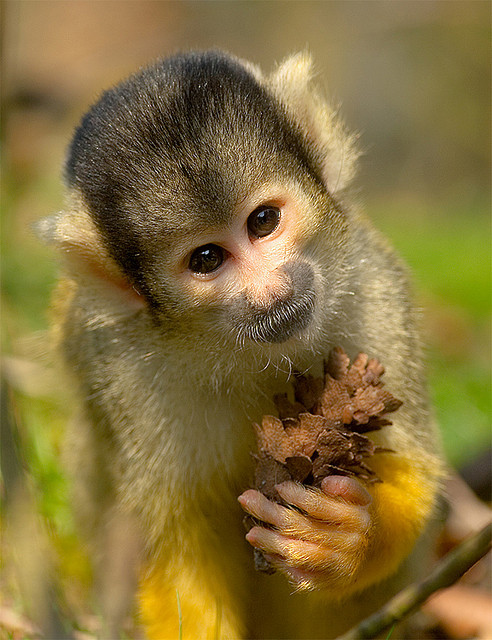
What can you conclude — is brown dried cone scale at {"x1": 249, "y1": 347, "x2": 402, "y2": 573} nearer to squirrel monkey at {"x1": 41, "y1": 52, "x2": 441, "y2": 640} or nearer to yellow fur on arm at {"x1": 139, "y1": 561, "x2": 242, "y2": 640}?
squirrel monkey at {"x1": 41, "y1": 52, "x2": 441, "y2": 640}

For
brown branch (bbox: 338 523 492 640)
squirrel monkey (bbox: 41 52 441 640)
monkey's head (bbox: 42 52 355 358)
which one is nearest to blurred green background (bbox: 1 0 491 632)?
squirrel monkey (bbox: 41 52 441 640)

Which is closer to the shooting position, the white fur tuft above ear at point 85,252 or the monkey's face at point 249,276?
the monkey's face at point 249,276

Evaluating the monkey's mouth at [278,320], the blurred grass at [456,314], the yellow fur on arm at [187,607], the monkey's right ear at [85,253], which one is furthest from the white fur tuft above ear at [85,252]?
the blurred grass at [456,314]

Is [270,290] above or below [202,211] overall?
below

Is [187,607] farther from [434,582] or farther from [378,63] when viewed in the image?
[378,63]

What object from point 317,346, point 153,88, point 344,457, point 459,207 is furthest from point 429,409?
point 459,207

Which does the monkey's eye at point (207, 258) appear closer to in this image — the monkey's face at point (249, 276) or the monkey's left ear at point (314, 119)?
the monkey's face at point (249, 276)

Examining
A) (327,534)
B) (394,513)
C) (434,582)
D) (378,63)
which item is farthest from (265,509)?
(378,63)
